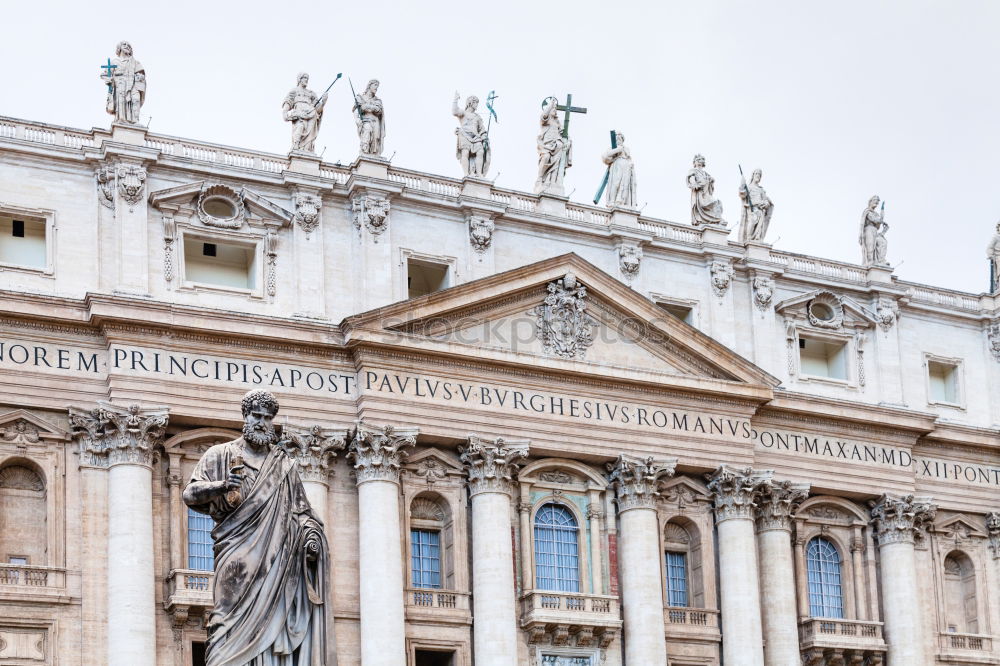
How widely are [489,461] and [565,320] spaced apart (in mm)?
4047

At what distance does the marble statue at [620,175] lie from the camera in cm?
4348

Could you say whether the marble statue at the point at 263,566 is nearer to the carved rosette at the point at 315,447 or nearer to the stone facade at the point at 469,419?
the stone facade at the point at 469,419

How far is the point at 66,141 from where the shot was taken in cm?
3769

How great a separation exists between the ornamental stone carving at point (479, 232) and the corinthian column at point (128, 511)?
28.3 ft

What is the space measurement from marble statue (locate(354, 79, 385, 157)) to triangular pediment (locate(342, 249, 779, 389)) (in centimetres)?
385

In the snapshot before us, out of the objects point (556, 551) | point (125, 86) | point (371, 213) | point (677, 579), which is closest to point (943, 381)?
point (677, 579)

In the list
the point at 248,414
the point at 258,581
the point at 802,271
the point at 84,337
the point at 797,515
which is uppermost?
the point at 802,271

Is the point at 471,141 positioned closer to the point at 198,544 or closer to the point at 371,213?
the point at 371,213

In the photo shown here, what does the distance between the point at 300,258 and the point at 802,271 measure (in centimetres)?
1354

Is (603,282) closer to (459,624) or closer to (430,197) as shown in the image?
(430,197)

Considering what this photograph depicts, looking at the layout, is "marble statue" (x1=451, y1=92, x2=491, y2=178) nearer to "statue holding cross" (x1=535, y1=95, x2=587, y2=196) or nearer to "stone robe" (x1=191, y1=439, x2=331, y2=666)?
"statue holding cross" (x1=535, y1=95, x2=587, y2=196)

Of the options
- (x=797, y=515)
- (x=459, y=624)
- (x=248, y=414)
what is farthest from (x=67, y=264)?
(x=248, y=414)

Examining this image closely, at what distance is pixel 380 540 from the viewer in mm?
37125

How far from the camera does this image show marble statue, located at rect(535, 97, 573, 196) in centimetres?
4272
